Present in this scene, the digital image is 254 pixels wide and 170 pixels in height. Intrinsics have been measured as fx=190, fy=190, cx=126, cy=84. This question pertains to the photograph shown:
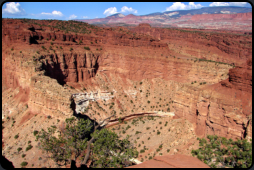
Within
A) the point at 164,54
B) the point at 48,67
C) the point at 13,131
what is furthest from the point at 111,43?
the point at 13,131

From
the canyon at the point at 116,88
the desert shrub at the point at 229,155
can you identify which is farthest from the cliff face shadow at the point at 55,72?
the desert shrub at the point at 229,155

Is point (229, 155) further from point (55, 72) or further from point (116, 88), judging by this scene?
point (55, 72)

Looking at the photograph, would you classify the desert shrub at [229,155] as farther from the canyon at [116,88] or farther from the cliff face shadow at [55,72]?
the cliff face shadow at [55,72]

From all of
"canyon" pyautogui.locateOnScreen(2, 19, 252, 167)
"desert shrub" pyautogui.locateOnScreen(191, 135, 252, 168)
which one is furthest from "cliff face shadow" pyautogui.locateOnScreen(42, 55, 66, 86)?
"desert shrub" pyautogui.locateOnScreen(191, 135, 252, 168)

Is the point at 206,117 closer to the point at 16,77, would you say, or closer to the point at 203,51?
the point at 16,77

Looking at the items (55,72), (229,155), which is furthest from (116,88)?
(229,155)

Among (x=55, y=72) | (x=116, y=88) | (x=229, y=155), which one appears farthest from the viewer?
(x=116, y=88)

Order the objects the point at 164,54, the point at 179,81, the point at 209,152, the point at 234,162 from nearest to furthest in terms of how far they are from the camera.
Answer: the point at 234,162 < the point at 209,152 < the point at 179,81 < the point at 164,54

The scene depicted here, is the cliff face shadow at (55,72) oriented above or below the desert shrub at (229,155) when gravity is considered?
above
